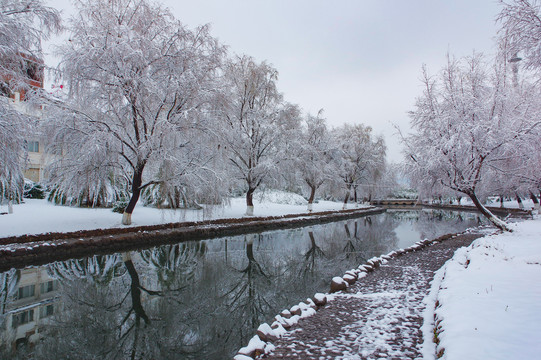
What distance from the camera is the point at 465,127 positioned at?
41.8 feet

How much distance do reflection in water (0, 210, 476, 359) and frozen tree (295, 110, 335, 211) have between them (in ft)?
43.4

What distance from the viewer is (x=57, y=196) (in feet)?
63.0

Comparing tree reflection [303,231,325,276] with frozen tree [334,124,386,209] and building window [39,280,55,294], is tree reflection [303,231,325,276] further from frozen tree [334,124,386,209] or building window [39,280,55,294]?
frozen tree [334,124,386,209]

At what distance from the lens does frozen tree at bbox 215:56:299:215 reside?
20703 millimetres

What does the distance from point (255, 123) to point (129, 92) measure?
374 inches

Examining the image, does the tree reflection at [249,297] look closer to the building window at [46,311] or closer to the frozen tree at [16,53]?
the building window at [46,311]

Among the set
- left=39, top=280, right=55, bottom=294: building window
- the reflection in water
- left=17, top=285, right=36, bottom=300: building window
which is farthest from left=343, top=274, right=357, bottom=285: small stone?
left=17, top=285, right=36, bottom=300: building window

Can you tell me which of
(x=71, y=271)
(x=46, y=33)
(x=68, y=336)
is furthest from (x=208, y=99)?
(x=68, y=336)

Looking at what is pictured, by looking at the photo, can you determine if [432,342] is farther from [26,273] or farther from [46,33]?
[46,33]

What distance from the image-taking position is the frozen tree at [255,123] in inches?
815

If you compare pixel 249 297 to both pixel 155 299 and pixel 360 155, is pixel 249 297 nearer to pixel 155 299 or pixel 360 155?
pixel 155 299

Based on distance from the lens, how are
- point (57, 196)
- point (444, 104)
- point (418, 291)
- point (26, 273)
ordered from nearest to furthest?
point (418, 291)
point (26, 273)
point (444, 104)
point (57, 196)

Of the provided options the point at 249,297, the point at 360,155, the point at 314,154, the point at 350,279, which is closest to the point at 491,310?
the point at 350,279

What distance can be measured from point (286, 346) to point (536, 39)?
22.3ft
